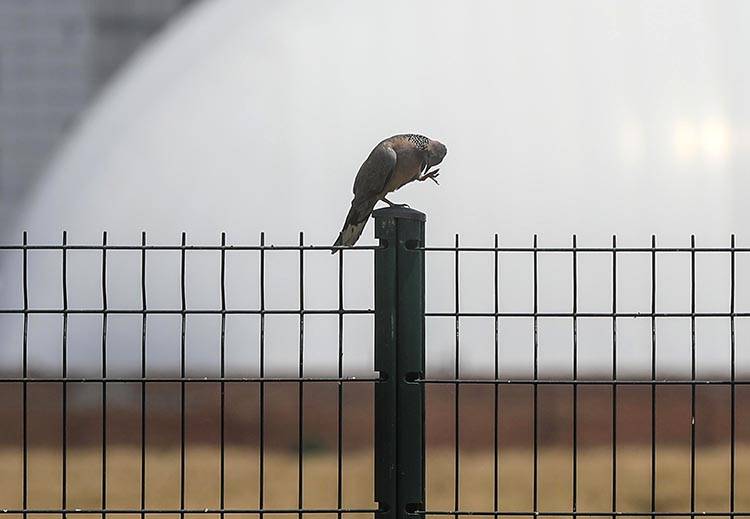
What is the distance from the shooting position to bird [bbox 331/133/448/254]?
290cm

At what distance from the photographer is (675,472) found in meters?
4.47

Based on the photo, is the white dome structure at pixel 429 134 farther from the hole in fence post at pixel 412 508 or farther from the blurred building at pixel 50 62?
the blurred building at pixel 50 62

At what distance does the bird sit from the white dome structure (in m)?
1.87

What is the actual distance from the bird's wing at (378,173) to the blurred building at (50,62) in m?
7.98

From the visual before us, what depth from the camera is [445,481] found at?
456cm

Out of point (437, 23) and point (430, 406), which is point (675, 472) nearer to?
point (430, 406)

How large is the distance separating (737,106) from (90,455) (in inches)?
107

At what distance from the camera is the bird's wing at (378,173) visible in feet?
9.52

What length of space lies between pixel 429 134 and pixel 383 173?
2591mm

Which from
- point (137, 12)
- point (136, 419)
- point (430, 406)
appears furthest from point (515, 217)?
point (137, 12)

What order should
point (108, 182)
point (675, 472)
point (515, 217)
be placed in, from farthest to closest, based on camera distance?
1. point (108, 182)
2. point (515, 217)
3. point (675, 472)

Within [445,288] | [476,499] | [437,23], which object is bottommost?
[476,499]

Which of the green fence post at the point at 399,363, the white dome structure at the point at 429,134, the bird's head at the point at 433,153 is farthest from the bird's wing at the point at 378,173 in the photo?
the white dome structure at the point at 429,134

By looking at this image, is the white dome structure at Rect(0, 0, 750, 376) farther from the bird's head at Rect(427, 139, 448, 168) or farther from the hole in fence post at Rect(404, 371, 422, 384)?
the hole in fence post at Rect(404, 371, 422, 384)
